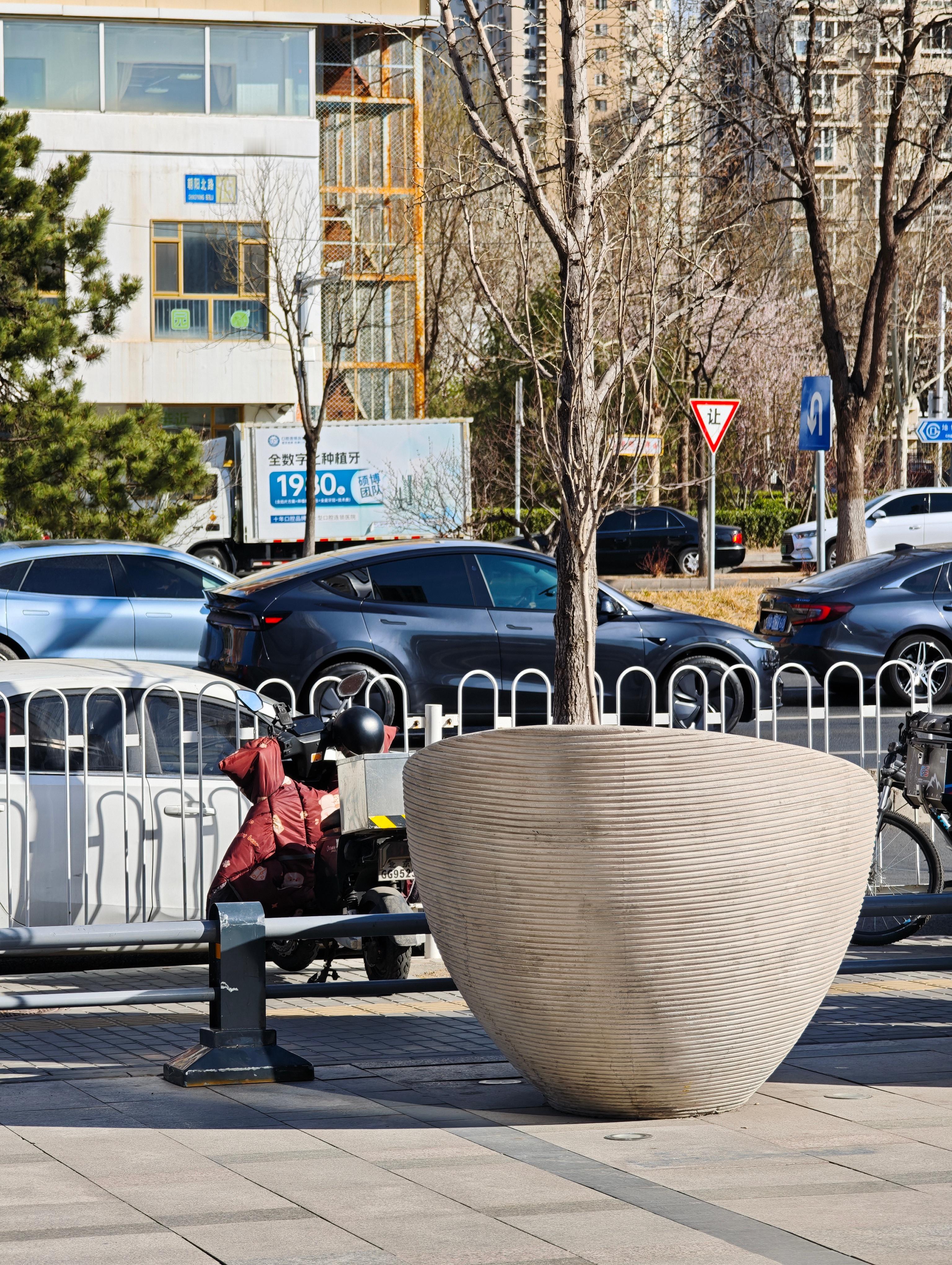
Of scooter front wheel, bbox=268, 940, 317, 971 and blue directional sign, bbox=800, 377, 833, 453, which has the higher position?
blue directional sign, bbox=800, 377, 833, 453

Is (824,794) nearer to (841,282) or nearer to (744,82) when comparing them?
(744,82)

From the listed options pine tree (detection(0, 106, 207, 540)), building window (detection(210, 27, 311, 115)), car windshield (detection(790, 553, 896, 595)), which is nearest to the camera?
car windshield (detection(790, 553, 896, 595))

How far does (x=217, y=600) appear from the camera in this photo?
1404cm

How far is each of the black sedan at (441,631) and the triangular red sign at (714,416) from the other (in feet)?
17.9

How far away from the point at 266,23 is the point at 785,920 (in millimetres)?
37201

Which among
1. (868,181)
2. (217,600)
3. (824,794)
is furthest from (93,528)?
(868,181)

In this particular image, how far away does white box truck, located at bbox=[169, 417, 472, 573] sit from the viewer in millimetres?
33719

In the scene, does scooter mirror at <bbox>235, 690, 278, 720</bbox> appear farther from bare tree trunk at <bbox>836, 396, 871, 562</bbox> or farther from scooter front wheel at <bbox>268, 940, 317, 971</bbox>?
bare tree trunk at <bbox>836, 396, 871, 562</bbox>

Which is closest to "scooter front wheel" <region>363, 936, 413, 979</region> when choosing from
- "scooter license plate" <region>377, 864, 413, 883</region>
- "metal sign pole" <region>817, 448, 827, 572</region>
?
"scooter license plate" <region>377, 864, 413, 883</region>

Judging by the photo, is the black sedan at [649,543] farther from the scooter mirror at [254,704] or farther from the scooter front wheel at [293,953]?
the scooter front wheel at [293,953]

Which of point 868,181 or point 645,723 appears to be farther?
point 868,181

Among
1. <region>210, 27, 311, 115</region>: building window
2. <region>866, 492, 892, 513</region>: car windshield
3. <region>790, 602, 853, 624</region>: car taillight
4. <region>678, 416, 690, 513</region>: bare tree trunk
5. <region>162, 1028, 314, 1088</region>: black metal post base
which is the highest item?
<region>210, 27, 311, 115</region>: building window

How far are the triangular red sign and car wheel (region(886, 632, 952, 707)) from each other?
3442mm

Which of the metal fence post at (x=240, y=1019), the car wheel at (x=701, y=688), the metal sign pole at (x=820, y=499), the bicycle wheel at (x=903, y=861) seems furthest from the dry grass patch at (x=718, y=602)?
the metal fence post at (x=240, y=1019)
